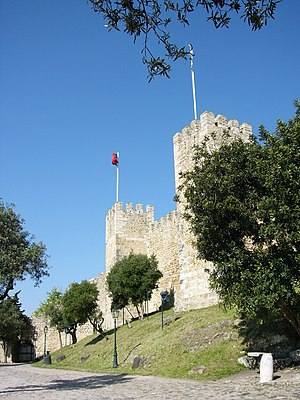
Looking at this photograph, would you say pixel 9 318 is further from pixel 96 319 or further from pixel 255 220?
pixel 255 220

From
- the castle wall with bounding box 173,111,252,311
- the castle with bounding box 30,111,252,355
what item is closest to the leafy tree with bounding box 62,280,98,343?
the castle with bounding box 30,111,252,355

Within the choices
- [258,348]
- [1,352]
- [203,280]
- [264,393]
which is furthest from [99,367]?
[1,352]

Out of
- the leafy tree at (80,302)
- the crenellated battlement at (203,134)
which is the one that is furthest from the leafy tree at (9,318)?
the crenellated battlement at (203,134)

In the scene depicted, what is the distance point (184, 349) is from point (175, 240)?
59.0ft

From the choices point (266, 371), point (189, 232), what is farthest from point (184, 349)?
point (189, 232)

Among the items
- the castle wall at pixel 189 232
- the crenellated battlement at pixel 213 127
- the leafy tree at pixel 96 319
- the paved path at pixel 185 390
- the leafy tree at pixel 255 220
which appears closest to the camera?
the paved path at pixel 185 390

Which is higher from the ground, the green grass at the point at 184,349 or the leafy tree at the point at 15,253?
the leafy tree at the point at 15,253

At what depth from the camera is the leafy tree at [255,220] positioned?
12570mm

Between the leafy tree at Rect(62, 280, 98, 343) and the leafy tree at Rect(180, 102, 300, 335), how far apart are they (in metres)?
20.9

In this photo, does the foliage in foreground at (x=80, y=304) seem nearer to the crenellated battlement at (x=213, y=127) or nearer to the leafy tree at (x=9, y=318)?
the leafy tree at (x=9, y=318)

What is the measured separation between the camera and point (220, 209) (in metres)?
13.7

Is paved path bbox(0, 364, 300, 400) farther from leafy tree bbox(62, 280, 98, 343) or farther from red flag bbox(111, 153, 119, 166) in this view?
red flag bbox(111, 153, 119, 166)

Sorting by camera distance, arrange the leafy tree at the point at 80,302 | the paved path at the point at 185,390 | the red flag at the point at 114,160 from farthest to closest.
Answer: the red flag at the point at 114,160
the leafy tree at the point at 80,302
the paved path at the point at 185,390

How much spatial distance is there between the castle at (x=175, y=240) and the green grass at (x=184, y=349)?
1.42m
